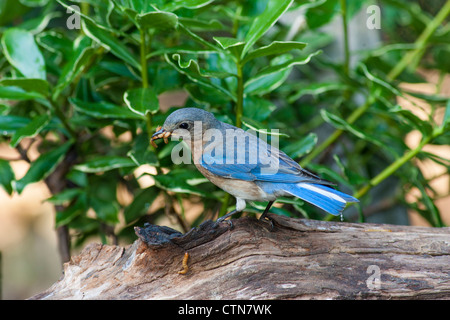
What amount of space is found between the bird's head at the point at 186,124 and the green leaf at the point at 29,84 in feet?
1.51

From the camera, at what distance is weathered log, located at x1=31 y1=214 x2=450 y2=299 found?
1.63m

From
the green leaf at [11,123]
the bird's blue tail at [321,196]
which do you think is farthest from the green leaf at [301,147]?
the green leaf at [11,123]

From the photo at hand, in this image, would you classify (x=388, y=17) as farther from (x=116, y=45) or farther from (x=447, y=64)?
(x=116, y=45)

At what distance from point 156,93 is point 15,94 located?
553mm

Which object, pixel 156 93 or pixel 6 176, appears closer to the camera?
pixel 156 93

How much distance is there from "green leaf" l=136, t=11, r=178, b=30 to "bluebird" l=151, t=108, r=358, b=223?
0.33m

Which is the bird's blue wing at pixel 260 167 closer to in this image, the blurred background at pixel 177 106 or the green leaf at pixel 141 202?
the blurred background at pixel 177 106

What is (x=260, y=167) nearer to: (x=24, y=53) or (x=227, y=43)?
(x=227, y=43)

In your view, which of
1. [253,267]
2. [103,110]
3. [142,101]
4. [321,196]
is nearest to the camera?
[253,267]

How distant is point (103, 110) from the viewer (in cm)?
199

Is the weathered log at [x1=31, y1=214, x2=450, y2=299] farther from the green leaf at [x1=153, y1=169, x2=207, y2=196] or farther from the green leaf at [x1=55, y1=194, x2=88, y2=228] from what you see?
the green leaf at [x1=55, y1=194, x2=88, y2=228]

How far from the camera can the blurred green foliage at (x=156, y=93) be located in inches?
75.0

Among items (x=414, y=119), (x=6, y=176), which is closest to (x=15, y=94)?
(x=6, y=176)

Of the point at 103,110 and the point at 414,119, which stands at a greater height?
the point at 103,110
